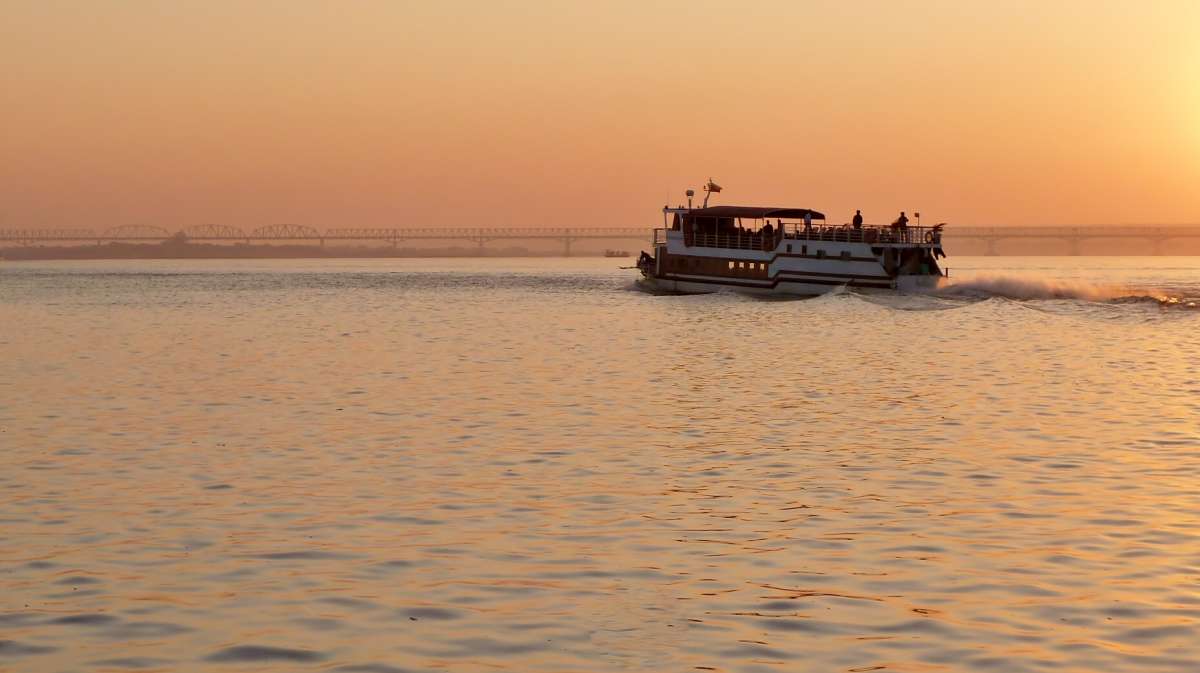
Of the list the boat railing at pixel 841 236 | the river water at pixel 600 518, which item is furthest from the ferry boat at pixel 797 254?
the river water at pixel 600 518

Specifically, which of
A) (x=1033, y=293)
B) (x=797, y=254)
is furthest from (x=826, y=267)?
(x=1033, y=293)

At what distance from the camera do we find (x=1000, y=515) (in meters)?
17.3

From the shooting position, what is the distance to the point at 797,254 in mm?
91062

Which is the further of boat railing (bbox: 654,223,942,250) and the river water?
boat railing (bbox: 654,223,942,250)

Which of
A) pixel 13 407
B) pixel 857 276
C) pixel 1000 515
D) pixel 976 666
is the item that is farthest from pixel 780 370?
pixel 857 276

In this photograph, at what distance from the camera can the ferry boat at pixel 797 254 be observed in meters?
89.3

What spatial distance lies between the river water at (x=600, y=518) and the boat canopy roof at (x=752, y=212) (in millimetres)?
52533

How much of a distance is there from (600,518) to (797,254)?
75369mm

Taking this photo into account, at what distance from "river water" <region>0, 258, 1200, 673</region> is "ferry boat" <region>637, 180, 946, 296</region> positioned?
48.0 meters

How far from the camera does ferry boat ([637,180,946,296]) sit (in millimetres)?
89312

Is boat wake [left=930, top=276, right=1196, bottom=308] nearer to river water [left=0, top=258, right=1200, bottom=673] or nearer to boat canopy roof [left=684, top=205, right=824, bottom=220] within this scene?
boat canopy roof [left=684, top=205, right=824, bottom=220]

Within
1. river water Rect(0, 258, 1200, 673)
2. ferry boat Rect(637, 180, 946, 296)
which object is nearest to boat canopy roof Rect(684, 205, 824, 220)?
ferry boat Rect(637, 180, 946, 296)

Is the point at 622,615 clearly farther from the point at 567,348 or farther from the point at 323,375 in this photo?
the point at 567,348

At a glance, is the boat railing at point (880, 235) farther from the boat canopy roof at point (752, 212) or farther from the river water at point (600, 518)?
the river water at point (600, 518)
